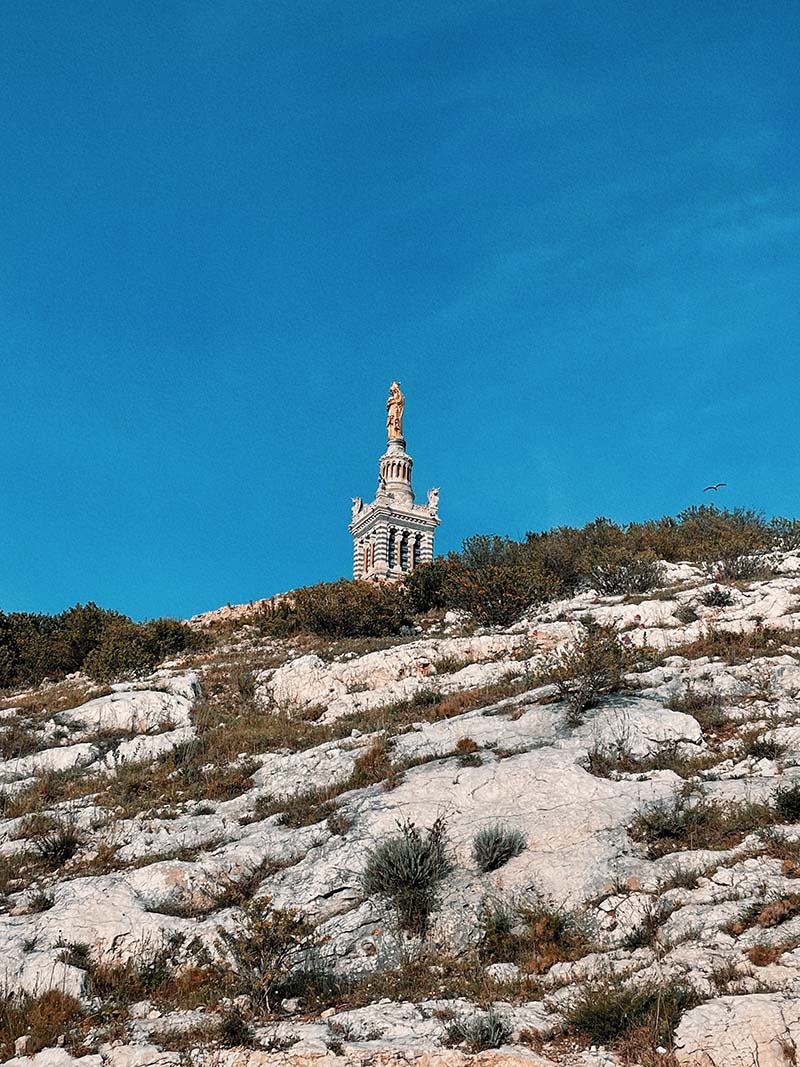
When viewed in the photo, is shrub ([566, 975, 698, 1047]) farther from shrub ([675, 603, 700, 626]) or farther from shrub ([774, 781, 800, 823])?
shrub ([675, 603, 700, 626])

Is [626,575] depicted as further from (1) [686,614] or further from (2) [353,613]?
(2) [353,613]

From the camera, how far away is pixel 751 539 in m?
28.8

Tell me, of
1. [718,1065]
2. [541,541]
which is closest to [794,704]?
[718,1065]

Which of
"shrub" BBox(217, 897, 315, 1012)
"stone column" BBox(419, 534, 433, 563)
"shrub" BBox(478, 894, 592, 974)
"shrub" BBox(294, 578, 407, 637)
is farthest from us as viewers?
"stone column" BBox(419, 534, 433, 563)

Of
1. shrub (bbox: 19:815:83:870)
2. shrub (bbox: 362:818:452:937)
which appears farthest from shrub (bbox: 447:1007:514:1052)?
shrub (bbox: 19:815:83:870)

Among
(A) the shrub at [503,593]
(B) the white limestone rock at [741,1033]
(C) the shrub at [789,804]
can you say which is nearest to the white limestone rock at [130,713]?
(A) the shrub at [503,593]

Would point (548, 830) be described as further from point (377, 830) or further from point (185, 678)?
point (185, 678)

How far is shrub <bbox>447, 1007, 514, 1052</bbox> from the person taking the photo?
20.8ft

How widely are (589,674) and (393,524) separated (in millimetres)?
50634

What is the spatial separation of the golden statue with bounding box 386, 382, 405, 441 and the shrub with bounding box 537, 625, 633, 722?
5619cm

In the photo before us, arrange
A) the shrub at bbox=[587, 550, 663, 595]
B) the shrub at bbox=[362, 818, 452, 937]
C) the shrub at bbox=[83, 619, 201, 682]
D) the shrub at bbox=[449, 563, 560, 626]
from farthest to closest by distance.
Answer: the shrub at bbox=[83, 619, 201, 682], the shrub at bbox=[449, 563, 560, 626], the shrub at bbox=[587, 550, 663, 595], the shrub at bbox=[362, 818, 452, 937]

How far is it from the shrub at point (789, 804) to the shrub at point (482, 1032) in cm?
451

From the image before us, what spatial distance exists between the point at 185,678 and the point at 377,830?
12.6 metres

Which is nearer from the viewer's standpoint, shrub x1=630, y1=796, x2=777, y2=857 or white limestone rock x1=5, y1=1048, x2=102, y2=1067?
white limestone rock x1=5, y1=1048, x2=102, y2=1067
